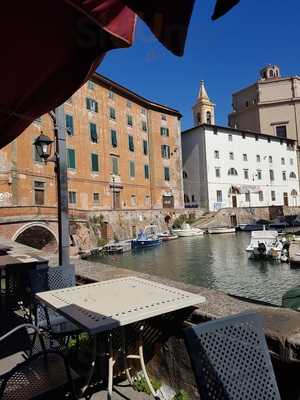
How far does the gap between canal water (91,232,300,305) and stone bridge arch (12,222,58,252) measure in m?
3.76

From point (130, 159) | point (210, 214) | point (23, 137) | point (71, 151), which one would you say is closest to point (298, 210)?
point (210, 214)

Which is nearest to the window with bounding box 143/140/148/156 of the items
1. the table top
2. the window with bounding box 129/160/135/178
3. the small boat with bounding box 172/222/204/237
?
the window with bounding box 129/160/135/178

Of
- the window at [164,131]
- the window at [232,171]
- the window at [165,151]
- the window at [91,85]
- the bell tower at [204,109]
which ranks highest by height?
the bell tower at [204,109]

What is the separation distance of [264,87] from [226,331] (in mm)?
58637

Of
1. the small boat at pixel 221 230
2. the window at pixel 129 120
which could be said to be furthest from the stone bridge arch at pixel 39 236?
the small boat at pixel 221 230

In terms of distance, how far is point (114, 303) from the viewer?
2.52m

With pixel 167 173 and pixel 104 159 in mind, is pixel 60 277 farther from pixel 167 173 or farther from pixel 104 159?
pixel 167 173

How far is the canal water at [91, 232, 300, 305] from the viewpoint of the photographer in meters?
14.3

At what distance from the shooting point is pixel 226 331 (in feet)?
5.68

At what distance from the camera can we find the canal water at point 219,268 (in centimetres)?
1429

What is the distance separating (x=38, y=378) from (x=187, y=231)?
111 ft

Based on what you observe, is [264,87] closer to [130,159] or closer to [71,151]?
[130,159]

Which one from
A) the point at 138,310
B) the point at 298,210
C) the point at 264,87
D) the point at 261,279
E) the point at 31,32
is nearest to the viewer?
the point at 31,32

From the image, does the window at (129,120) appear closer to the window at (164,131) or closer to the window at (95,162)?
the window at (164,131)
